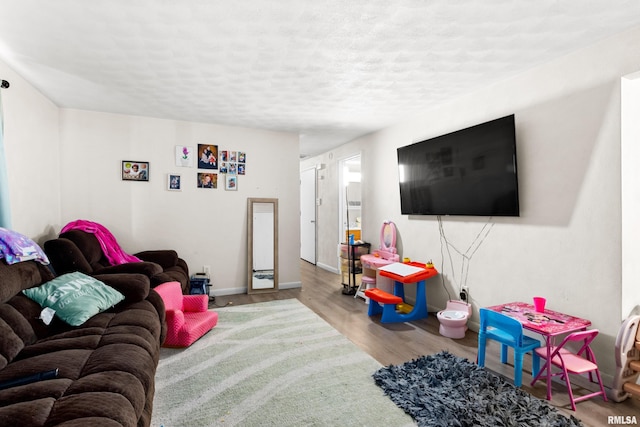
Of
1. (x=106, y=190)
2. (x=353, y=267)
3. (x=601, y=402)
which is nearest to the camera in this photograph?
(x=601, y=402)

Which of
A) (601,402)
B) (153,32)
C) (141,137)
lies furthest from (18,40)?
(601,402)

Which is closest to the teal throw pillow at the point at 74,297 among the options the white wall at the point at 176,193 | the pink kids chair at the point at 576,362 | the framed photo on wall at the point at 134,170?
the white wall at the point at 176,193

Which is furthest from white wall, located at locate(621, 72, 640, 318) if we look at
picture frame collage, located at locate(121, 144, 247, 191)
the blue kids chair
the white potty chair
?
picture frame collage, located at locate(121, 144, 247, 191)

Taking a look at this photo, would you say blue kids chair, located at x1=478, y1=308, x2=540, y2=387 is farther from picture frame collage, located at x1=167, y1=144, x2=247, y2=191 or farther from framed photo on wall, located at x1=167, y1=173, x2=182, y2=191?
framed photo on wall, located at x1=167, y1=173, x2=182, y2=191

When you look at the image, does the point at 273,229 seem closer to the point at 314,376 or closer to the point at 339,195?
the point at 339,195

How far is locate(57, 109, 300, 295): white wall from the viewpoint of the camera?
388 centimetres

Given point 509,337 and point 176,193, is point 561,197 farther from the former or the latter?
point 176,193

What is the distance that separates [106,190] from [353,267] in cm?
335

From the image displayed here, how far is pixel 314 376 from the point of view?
7.64 ft

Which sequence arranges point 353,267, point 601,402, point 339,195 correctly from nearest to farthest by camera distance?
point 601,402, point 353,267, point 339,195

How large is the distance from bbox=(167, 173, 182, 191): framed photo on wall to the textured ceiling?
0.99m

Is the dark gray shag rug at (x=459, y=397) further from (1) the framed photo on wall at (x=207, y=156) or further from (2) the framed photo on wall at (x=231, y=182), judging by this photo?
(1) the framed photo on wall at (x=207, y=156)

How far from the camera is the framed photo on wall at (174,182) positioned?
424 cm

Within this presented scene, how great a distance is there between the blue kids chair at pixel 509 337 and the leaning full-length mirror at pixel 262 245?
2.98 metres
